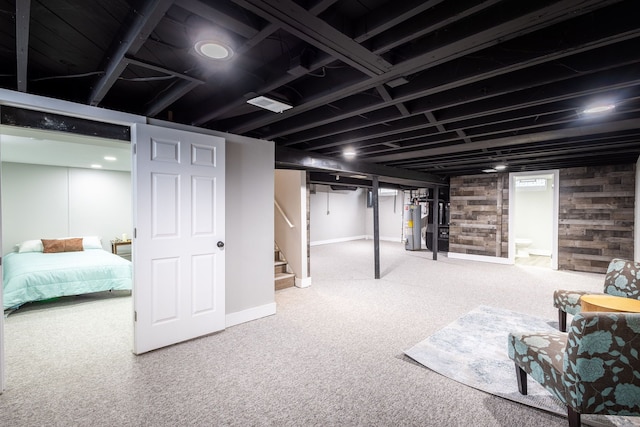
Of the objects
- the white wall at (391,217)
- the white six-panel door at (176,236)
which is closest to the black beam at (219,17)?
the white six-panel door at (176,236)

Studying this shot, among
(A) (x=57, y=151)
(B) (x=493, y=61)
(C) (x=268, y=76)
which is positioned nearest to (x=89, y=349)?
(C) (x=268, y=76)

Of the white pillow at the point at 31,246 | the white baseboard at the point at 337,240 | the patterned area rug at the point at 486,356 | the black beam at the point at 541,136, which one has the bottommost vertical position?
the patterned area rug at the point at 486,356

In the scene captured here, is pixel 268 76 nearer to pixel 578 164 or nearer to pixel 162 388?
pixel 162 388

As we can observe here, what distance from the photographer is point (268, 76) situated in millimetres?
1995

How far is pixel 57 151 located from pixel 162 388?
4146 millimetres

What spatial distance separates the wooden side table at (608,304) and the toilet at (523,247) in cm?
568

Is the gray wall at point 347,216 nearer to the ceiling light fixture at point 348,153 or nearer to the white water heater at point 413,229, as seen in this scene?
the white water heater at point 413,229

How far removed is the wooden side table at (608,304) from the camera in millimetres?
2207

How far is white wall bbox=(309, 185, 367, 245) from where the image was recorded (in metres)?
9.80

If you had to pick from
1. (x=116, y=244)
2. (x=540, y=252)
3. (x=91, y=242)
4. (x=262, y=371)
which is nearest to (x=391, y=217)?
(x=540, y=252)

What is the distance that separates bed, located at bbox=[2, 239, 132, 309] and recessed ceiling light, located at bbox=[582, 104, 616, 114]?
5582 millimetres

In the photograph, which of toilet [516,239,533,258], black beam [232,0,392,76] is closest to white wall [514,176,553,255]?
toilet [516,239,533,258]

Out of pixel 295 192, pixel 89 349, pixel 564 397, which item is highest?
pixel 295 192

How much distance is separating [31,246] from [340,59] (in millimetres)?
6249
